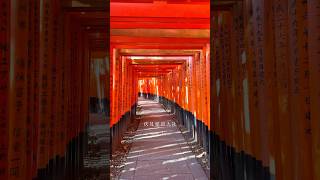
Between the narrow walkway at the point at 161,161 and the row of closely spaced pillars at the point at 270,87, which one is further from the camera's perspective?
the narrow walkway at the point at 161,161

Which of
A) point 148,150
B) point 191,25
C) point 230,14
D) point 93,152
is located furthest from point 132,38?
point 230,14

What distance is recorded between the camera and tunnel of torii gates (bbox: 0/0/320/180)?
6.60 ft

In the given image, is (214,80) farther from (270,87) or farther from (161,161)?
(161,161)

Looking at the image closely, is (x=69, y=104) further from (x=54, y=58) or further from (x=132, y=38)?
(x=132, y=38)

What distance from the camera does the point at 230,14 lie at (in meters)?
3.72

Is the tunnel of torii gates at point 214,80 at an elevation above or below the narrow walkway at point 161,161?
above

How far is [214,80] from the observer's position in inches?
175

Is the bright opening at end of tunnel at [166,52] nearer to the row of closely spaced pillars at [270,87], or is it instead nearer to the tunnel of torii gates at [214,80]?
the tunnel of torii gates at [214,80]

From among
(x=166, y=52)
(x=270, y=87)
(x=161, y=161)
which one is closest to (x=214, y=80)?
(x=270, y=87)

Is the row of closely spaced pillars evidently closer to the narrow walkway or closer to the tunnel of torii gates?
the tunnel of torii gates

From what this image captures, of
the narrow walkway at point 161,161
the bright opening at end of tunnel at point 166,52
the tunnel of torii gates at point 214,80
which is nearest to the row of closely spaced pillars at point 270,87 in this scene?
the tunnel of torii gates at point 214,80

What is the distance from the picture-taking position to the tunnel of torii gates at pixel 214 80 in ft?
6.60

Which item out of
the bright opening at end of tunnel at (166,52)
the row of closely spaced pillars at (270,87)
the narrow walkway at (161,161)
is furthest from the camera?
the narrow walkway at (161,161)

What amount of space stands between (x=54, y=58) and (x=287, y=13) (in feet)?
7.82
